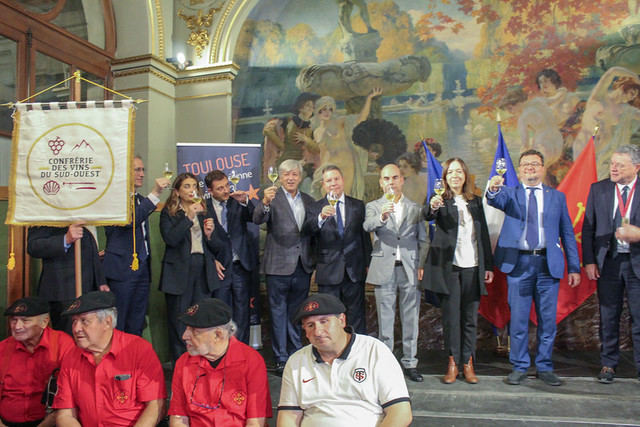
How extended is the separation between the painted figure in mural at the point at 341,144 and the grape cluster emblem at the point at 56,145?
11.5 ft

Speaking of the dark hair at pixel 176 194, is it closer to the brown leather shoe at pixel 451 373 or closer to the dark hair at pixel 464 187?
the dark hair at pixel 464 187

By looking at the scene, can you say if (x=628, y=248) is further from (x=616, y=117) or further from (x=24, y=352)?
(x=24, y=352)

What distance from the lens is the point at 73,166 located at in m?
3.13

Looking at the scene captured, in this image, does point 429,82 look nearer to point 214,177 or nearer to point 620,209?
point 620,209

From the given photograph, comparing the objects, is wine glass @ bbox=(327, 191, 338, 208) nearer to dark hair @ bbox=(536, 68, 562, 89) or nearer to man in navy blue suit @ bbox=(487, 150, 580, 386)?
man in navy blue suit @ bbox=(487, 150, 580, 386)

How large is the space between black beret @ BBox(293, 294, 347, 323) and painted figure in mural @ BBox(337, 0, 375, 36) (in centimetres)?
481

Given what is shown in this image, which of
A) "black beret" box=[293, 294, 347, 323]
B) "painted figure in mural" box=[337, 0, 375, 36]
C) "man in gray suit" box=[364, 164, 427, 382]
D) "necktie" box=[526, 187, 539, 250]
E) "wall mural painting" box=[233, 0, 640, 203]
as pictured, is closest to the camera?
"black beret" box=[293, 294, 347, 323]

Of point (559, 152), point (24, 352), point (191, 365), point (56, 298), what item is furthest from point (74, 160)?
point (559, 152)

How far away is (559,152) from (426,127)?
1484mm

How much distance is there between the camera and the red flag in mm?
4500

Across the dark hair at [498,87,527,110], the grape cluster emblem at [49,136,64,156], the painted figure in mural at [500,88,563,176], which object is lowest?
the grape cluster emblem at [49,136,64,156]

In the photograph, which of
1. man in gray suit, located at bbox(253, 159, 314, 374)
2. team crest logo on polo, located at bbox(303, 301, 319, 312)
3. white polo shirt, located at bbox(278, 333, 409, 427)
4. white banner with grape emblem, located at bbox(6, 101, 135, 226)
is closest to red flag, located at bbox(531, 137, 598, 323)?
man in gray suit, located at bbox(253, 159, 314, 374)

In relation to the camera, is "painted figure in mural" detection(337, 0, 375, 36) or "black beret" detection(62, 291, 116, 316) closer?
"black beret" detection(62, 291, 116, 316)

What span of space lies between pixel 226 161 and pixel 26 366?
2430 mm
